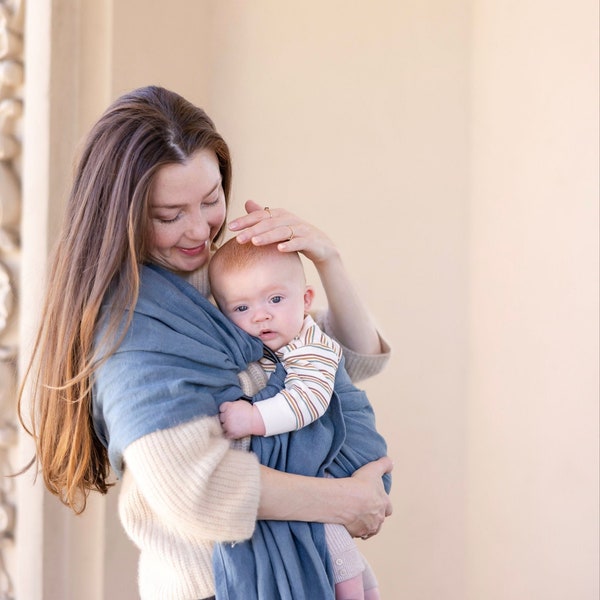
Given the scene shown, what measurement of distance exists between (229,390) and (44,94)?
111cm

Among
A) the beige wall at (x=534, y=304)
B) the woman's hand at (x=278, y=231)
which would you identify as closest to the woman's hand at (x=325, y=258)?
the woman's hand at (x=278, y=231)

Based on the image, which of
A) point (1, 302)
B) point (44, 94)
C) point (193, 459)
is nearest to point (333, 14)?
point (44, 94)

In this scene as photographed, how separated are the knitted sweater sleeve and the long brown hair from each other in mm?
202

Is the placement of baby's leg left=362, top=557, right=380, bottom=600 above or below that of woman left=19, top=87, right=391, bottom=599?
below

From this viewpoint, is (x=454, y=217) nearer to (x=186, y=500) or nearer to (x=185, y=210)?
(x=185, y=210)

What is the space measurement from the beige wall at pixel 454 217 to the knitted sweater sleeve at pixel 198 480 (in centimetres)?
149

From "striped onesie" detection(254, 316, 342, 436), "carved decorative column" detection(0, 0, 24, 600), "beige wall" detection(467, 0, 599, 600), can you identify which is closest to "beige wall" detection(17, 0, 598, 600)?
"beige wall" detection(467, 0, 599, 600)

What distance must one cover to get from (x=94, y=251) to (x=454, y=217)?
1.68 metres

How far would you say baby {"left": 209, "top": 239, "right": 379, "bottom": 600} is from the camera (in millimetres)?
1551

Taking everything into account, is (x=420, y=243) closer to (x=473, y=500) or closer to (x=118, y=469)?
(x=473, y=500)

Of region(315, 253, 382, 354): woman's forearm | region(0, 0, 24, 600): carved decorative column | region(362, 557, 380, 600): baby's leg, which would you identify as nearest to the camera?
region(362, 557, 380, 600): baby's leg

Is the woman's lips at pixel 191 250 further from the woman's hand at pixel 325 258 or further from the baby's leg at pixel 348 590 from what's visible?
the baby's leg at pixel 348 590

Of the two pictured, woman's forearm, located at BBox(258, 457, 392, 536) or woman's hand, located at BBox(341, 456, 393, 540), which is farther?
woman's hand, located at BBox(341, 456, 393, 540)

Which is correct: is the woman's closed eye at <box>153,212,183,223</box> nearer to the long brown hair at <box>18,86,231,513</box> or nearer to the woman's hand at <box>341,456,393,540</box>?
the long brown hair at <box>18,86,231,513</box>
